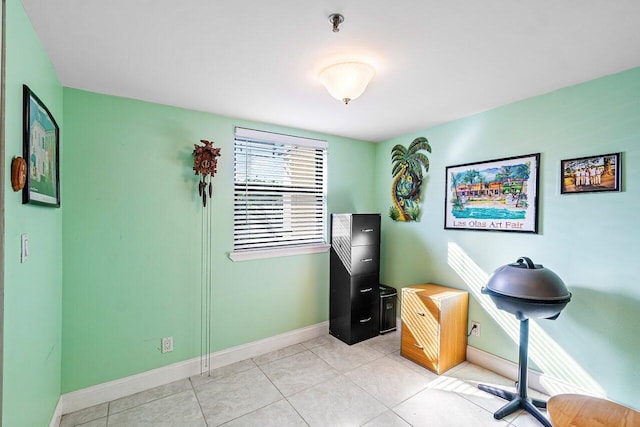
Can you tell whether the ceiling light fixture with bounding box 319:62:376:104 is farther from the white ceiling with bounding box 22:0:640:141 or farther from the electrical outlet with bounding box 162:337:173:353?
the electrical outlet with bounding box 162:337:173:353

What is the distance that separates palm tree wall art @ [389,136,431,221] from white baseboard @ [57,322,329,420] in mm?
1713

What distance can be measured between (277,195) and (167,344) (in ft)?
5.45

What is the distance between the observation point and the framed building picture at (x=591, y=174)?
77.3 inches

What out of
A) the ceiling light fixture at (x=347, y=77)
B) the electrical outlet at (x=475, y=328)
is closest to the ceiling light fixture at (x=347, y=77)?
the ceiling light fixture at (x=347, y=77)

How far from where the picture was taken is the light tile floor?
2002 mm

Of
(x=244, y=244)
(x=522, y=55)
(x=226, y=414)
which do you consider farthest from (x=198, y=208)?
(x=522, y=55)

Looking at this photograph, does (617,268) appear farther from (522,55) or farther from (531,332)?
(522,55)

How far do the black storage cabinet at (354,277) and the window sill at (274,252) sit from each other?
0.19m

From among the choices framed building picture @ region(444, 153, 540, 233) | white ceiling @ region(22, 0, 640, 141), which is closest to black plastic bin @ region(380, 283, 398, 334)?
framed building picture @ region(444, 153, 540, 233)

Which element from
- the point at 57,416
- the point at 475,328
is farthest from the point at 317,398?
the point at 57,416

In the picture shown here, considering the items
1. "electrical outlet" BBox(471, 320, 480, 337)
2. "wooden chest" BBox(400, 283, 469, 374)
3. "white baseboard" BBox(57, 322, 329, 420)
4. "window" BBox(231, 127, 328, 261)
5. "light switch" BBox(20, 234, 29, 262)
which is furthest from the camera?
"window" BBox(231, 127, 328, 261)

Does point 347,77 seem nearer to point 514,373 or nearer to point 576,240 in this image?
point 576,240

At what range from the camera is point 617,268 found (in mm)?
1949

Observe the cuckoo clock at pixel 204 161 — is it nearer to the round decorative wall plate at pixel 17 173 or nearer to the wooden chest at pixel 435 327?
the round decorative wall plate at pixel 17 173
